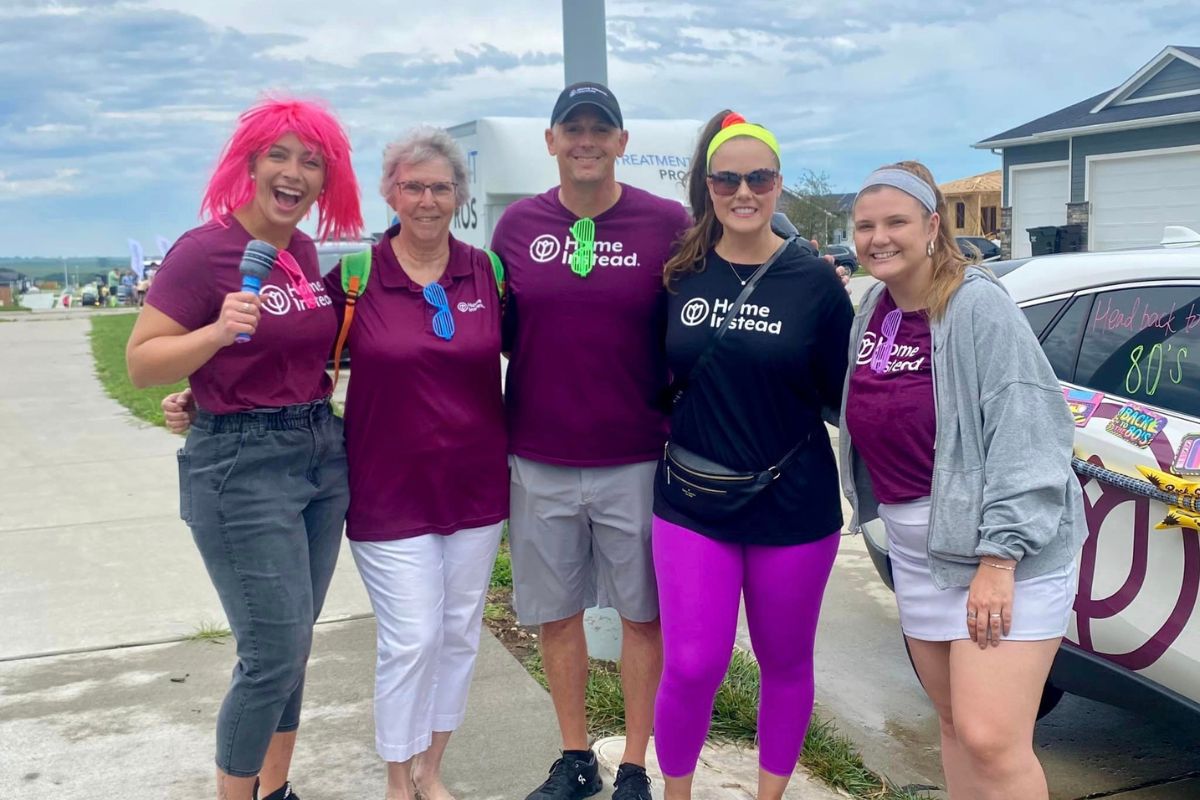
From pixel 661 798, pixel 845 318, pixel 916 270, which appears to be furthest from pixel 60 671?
pixel 916 270

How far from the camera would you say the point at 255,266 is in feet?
8.11

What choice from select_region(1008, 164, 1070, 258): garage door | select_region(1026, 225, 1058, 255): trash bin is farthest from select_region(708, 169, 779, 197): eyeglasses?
select_region(1008, 164, 1070, 258): garage door

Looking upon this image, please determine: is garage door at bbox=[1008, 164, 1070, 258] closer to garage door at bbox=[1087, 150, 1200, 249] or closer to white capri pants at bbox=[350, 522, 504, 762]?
garage door at bbox=[1087, 150, 1200, 249]

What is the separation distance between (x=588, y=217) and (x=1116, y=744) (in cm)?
259

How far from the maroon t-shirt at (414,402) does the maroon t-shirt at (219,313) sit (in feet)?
0.63

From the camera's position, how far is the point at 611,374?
3.05 metres

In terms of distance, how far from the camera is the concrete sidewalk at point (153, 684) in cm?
341

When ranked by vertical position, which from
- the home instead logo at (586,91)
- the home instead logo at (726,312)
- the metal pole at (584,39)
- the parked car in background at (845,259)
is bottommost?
the home instead logo at (726,312)

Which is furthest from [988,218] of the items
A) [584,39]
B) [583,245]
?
[583,245]

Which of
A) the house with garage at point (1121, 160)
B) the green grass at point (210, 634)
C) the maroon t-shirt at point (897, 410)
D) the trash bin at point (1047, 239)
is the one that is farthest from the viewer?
the house with garage at point (1121, 160)

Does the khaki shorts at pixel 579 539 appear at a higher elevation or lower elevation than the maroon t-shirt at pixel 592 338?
lower

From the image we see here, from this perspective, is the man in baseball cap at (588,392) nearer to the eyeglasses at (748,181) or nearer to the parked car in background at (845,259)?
the eyeglasses at (748,181)

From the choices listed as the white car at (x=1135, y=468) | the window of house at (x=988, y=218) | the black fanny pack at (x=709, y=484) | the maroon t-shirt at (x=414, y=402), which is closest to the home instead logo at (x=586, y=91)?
the maroon t-shirt at (x=414, y=402)

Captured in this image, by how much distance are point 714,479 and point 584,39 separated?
6.60 ft
